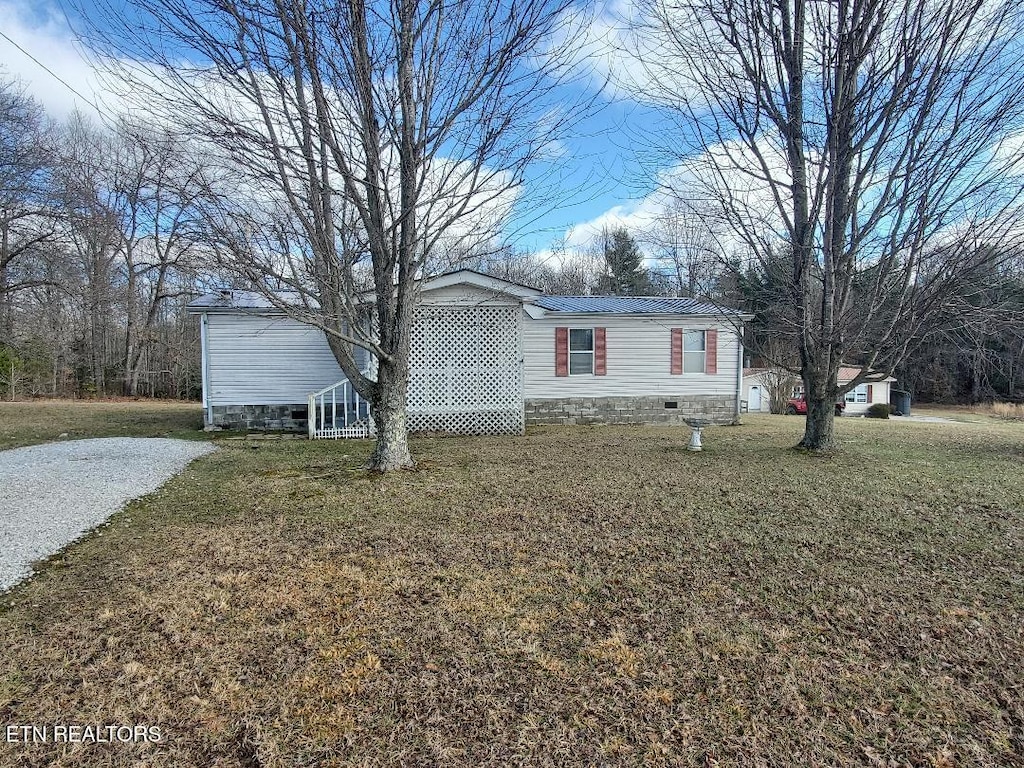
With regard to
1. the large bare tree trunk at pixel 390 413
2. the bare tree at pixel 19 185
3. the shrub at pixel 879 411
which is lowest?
the shrub at pixel 879 411

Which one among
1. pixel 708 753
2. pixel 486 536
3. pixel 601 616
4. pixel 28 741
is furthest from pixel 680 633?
pixel 28 741

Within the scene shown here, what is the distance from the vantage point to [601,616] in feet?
9.23

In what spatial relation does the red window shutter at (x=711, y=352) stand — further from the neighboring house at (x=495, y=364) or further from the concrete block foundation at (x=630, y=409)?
the concrete block foundation at (x=630, y=409)

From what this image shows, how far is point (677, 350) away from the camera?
12.7 metres

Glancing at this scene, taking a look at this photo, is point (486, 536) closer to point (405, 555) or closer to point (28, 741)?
point (405, 555)

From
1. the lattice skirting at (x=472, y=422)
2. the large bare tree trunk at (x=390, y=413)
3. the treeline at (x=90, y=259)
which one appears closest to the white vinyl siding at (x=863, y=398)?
the lattice skirting at (x=472, y=422)

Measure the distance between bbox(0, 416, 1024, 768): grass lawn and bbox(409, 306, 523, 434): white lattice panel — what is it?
205 inches

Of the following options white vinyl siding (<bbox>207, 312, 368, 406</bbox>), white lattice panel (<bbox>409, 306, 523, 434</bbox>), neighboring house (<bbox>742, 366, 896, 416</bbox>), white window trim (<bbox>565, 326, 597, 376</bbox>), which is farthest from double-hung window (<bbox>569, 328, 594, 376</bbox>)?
neighboring house (<bbox>742, 366, 896, 416</bbox>)

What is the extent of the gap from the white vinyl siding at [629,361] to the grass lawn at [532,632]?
280 inches

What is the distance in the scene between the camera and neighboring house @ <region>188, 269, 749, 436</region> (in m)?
10.3

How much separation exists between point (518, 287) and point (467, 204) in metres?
4.03

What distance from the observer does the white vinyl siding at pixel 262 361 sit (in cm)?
1088

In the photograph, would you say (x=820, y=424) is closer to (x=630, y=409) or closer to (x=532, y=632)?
(x=630, y=409)

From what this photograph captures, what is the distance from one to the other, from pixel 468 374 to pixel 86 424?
906 cm
